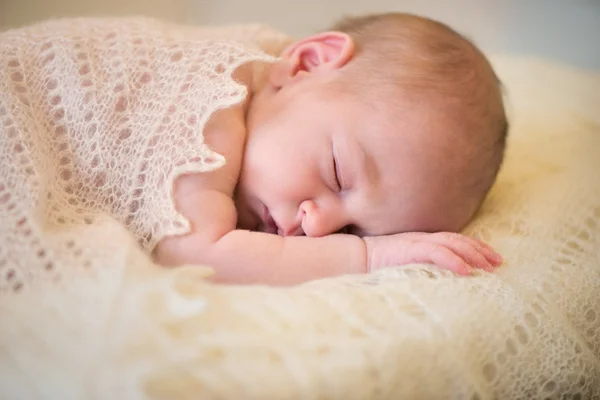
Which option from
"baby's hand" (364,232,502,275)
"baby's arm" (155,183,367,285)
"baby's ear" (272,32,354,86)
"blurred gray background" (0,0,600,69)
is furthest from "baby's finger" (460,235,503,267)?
"blurred gray background" (0,0,600,69)

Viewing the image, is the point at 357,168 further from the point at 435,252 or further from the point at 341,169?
the point at 435,252

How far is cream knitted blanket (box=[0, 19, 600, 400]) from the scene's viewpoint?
442mm

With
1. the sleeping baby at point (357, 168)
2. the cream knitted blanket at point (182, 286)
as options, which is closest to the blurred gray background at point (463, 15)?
the cream knitted blanket at point (182, 286)

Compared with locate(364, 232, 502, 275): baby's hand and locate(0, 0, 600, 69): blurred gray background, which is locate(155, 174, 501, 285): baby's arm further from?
locate(0, 0, 600, 69): blurred gray background

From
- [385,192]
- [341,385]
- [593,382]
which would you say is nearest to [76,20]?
[385,192]

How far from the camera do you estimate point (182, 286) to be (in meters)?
0.49

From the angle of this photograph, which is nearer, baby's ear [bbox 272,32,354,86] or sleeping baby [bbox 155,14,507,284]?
sleeping baby [bbox 155,14,507,284]

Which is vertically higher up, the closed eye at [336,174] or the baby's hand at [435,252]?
the closed eye at [336,174]

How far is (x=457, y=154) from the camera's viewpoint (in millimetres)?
772

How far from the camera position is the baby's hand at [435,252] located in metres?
0.69

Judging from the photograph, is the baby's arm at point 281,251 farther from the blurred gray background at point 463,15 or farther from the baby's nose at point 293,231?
the blurred gray background at point 463,15

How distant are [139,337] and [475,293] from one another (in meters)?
0.37

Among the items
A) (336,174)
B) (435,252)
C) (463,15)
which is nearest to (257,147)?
(336,174)

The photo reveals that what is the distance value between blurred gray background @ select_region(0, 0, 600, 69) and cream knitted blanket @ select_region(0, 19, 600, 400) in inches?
31.0
